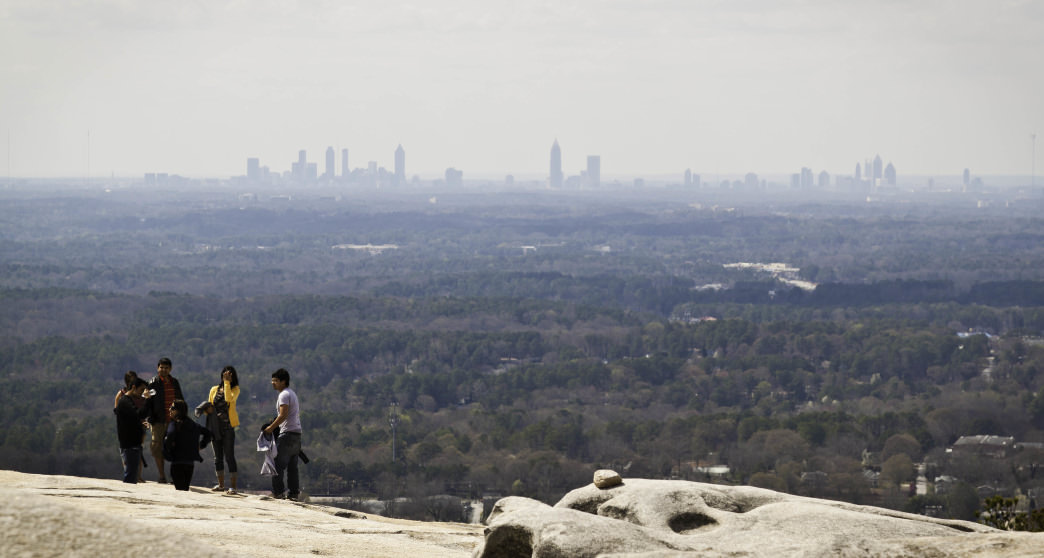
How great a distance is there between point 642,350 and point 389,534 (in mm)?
105333

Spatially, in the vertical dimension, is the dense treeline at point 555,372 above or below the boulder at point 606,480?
below

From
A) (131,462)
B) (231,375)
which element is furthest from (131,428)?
(231,375)

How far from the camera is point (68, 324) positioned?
395 feet

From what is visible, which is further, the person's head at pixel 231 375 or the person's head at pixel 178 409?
the person's head at pixel 231 375

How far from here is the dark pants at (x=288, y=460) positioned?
1775cm

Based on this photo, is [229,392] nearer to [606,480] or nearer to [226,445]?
[226,445]

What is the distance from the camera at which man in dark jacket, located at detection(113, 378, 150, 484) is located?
57.3 ft

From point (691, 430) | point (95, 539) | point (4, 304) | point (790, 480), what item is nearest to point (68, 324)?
point (4, 304)

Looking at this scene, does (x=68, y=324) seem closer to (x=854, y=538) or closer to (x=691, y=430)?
(x=691, y=430)

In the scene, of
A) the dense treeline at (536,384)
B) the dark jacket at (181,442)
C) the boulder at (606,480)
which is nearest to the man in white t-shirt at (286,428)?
the dark jacket at (181,442)

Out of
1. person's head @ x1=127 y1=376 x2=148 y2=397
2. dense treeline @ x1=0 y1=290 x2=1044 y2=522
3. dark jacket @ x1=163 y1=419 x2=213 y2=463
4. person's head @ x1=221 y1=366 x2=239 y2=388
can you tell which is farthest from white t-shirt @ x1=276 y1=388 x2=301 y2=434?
dense treeline @ x1=0 y1=290 x2=1044 y2=522

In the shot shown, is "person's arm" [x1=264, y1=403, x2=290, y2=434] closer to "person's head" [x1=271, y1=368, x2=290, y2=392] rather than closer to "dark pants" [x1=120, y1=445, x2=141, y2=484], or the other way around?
"person's head" [x1=271, y1=368, x2=290, y2=392]

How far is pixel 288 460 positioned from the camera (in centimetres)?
1800

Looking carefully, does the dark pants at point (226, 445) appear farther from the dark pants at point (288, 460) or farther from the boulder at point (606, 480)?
the boulder at point (606, 480)
